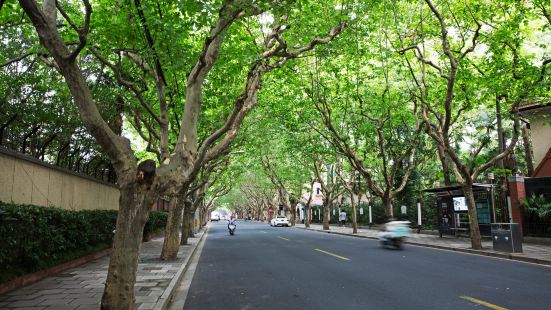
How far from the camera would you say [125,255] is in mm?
5645

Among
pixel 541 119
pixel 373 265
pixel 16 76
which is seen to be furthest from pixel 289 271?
pixel 541 119

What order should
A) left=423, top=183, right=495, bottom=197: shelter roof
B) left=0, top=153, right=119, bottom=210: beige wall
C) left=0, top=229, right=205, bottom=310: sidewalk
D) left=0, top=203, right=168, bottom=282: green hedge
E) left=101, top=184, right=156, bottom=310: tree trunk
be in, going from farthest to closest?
left=423, top=183, right=495, bottom=197: shelter roof
left=0, top=153, right=119, bottom=210: beige wall
left=0, top=203, right=168, bottom=282: green hedge
left=0, top=229, right=205, bottom=310: sidewalk
left=101, top=184, right=156, bottom=310: tree trunk

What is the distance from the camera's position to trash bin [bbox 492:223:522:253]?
46.0 ft

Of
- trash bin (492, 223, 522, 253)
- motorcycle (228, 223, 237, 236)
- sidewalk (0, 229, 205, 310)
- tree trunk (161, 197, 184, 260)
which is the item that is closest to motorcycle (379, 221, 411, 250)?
trash bin (492, 223, 522, 253)

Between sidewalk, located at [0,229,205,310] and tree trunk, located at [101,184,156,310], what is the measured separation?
0.90 meters

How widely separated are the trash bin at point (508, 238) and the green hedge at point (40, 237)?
45.4 ft

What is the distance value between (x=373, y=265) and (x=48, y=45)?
9540mm

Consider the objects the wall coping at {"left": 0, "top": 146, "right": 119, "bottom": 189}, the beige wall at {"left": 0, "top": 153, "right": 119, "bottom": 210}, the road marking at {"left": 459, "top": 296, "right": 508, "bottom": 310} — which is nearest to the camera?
the road marking at {"left": 459, "top": 296, "right": 508, "bottom": 310}

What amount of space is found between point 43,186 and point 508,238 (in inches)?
587

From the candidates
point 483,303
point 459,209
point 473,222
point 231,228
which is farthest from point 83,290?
point 231,228

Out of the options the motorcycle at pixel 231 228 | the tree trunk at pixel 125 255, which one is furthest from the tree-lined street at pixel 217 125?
the motorcycle at pixel 231 228

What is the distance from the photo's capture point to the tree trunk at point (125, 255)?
5645 millimetres

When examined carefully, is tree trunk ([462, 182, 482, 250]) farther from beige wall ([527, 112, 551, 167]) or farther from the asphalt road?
beige wall ([527, 112, 551, 167])

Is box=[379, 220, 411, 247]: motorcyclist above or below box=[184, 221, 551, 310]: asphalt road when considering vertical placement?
above
